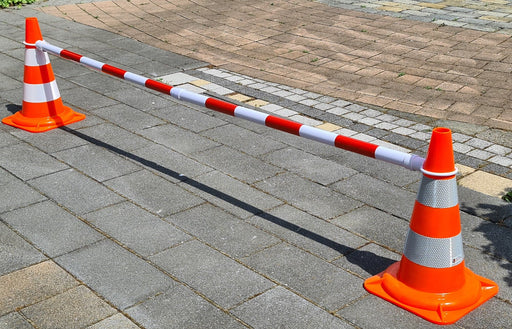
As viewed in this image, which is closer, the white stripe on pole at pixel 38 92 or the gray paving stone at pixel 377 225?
the gray paving stone at pixel 377 225

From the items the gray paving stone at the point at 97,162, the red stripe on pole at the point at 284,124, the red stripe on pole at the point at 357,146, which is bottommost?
the gray paving stone at the point at 97,162

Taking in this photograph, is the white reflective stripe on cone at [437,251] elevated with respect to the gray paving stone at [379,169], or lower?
elevated

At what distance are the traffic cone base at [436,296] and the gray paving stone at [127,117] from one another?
11.8 feet

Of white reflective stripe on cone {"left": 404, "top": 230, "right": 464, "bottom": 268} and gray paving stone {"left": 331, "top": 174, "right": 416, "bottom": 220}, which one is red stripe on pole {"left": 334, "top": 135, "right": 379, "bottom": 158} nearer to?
white reflective stripe on cone {"left": 404, "top": 230, "right": 464, "bottom": 268}

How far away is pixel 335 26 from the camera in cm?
1116

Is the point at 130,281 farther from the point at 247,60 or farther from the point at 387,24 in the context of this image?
the point at 387,24

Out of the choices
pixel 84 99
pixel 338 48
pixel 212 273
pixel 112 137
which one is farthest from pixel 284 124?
pixel 338 48

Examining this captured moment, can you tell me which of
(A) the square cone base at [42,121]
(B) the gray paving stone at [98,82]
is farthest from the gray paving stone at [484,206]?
(B) the gray paving stone at [98,82]

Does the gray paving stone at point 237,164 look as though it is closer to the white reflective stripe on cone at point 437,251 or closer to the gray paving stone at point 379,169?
the gray paving stone at point 379,169

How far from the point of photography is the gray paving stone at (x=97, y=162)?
19.0ft

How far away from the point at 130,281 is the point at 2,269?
0.90 m

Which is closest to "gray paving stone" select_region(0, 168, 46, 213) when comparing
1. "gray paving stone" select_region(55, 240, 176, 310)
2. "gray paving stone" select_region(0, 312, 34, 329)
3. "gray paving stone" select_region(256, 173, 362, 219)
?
"gray paving stone" select_region(55, 240, 176, 310)

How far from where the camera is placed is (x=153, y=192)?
5465 millimetres

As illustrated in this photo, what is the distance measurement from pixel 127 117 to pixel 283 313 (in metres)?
3.93
